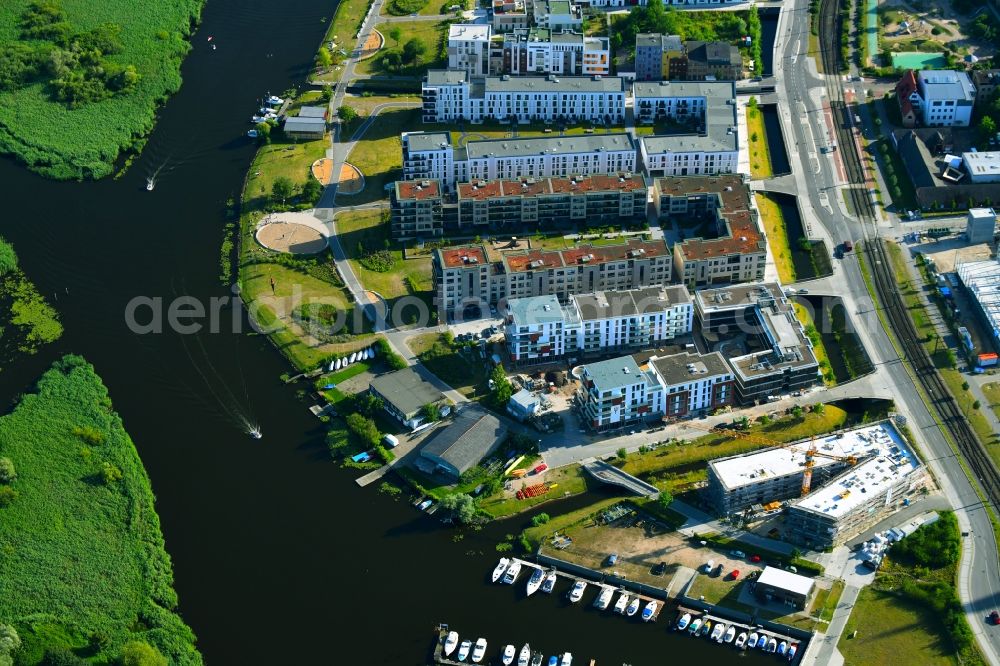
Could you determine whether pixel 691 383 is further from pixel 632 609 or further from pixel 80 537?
pixel 80 537

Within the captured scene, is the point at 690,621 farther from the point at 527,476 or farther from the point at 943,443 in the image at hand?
the point at 943,443

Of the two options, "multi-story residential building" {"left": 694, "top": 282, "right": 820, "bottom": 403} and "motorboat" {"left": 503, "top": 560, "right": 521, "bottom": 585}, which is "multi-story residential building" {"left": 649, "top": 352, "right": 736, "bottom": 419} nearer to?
"multi-story residential building" {"left": 694, "top": 282, "right": 820, "bottom": 403}

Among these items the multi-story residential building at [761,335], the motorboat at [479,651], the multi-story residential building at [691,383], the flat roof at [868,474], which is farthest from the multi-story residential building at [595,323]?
the motorboat at [479,651]

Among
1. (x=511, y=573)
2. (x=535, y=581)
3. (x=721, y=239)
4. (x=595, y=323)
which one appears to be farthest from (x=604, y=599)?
(x=721, y=239)

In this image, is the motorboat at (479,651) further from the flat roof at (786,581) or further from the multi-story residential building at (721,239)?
the multi-story residential building at (721,239)

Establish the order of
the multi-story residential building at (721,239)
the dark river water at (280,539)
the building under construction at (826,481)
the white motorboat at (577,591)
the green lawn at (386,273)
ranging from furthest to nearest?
the green lawn at (386,273) < the multi-story residential building at (721,239) < the building under construction at (826,481) < the white motorboat at (577,591) < the dark river water at (280,539)

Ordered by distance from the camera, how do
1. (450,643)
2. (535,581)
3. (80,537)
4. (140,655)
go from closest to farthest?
(140,655), (450,643), (535,581), (80,537)
